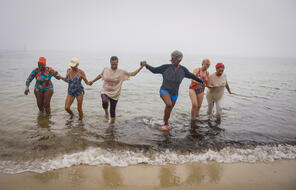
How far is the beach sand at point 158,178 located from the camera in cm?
323

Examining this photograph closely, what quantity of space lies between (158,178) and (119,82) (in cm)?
315

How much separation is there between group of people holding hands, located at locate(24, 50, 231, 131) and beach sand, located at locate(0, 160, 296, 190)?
202 cm

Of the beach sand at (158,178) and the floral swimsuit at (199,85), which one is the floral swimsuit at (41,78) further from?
the floral swimsuit at (199,85)

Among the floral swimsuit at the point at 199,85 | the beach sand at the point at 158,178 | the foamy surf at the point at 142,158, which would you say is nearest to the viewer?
the beach sand at the point at 158,178

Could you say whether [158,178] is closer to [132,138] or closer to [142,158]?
[142,158]

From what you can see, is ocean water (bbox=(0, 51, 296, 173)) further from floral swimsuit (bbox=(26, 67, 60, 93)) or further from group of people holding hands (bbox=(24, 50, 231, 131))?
floral swimsuit (bbox=(26, 67, 60, 93))

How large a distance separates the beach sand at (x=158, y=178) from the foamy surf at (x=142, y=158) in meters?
0.17

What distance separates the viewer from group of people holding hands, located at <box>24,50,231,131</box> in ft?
17.2

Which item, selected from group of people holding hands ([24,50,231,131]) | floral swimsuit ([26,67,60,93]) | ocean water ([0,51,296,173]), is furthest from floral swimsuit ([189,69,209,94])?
floral swimsuit ([26,67,60,93])

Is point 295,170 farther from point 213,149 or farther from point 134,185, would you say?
point 134,185

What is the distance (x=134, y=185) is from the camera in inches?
128

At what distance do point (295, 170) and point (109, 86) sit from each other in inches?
200

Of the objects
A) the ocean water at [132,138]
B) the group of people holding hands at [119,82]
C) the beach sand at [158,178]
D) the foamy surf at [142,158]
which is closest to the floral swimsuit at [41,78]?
the group of people holding hands at [119,82]

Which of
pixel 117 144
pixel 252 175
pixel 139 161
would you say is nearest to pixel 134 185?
pixel 139 161
